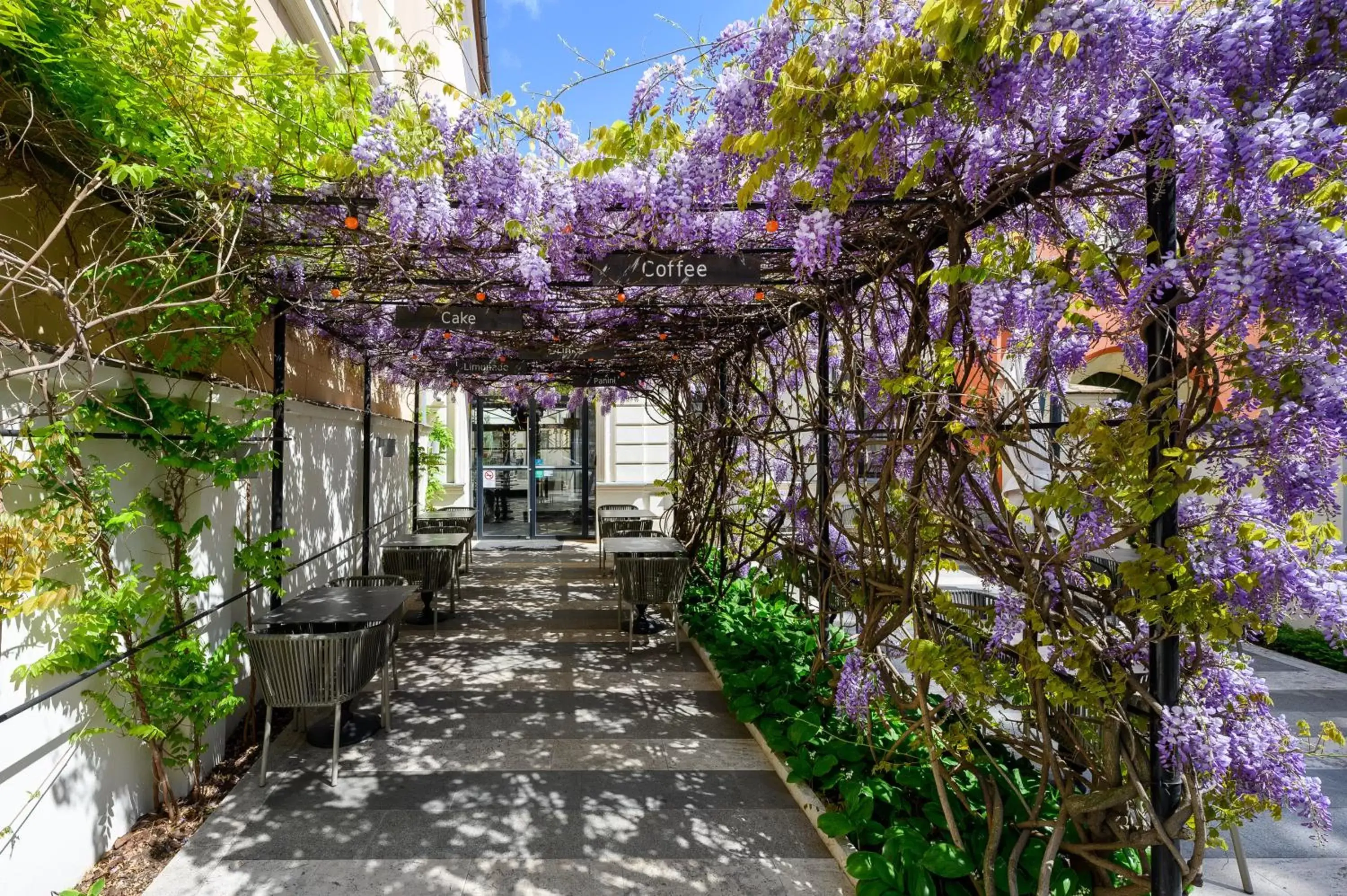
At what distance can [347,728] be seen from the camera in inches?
150

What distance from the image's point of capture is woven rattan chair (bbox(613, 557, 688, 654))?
542 cm

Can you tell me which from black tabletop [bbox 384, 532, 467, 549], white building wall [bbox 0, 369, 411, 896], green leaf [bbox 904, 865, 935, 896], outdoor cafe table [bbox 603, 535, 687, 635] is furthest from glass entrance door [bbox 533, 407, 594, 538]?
green leaf [bbox 904, 865, 935, 896]

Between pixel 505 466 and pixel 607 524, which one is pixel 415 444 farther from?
pixel 607 524

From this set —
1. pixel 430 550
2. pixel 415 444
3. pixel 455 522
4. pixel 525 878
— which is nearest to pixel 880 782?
pixel 525 878

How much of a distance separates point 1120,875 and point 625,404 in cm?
989

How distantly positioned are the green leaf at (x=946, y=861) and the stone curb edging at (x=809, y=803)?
254 millimetres

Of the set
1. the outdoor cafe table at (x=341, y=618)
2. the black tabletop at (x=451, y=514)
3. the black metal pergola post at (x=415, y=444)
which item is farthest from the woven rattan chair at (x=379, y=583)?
the black metal pergola post at (x=415, y=444)

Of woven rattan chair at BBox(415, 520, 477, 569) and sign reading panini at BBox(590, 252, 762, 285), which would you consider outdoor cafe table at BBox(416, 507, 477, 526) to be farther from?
sign reading panini at BBox(590, 252, 762, 285)

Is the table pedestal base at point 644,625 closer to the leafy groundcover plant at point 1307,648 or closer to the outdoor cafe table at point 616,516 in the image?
the outdoor cafe table at point 616,516

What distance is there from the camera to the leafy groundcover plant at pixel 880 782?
7.44 ft

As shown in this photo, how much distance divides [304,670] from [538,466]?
9.61 meters

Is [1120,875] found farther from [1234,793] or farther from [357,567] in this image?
[357,567]

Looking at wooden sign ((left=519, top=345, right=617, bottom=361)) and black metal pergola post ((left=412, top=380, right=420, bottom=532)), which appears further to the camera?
black metal pergola post ((left=412, top=380, right=420, bottom=532))

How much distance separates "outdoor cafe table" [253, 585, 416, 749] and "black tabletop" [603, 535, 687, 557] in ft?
6.66
